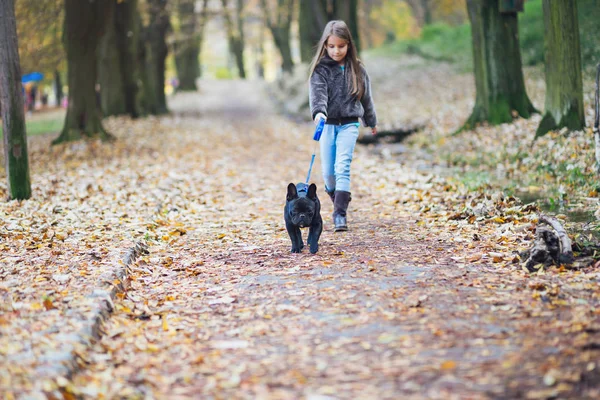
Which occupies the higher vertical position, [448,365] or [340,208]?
[340,208]

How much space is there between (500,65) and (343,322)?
11.9 metres

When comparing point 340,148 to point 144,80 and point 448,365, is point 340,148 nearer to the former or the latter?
point 448,365

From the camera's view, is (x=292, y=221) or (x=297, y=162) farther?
(x=297, y=162)

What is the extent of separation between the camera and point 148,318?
494cm

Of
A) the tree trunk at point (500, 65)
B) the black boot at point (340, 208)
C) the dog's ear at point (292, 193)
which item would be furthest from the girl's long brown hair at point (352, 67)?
the tree trunk at point (500, 65)

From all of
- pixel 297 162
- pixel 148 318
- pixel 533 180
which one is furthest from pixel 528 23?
pixel 148 318

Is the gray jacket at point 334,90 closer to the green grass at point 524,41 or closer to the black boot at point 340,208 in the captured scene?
the black boot at point 340,208

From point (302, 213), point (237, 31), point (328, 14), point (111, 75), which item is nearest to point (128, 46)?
point (111, 75)

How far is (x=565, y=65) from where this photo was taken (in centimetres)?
1158

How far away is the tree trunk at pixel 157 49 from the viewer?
87.3ft

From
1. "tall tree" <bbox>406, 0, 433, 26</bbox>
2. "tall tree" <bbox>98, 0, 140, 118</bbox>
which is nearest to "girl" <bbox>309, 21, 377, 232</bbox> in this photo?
"tall tree" <bbox>98, 0, 140, 118</bbox>

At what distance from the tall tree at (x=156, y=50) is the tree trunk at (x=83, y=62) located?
8.64m

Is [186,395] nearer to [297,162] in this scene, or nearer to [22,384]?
[22,384]

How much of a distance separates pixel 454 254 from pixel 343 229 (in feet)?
5.35
